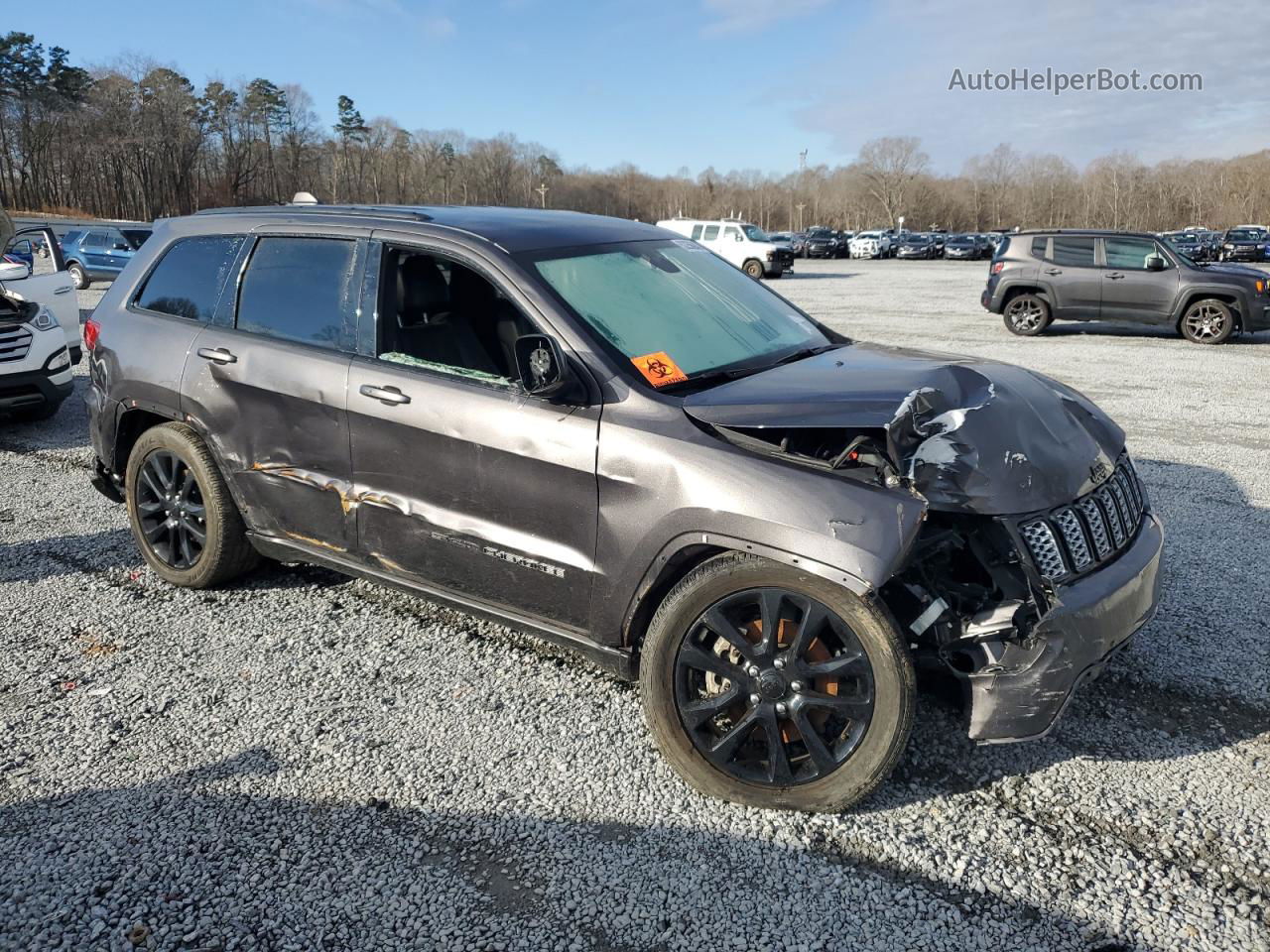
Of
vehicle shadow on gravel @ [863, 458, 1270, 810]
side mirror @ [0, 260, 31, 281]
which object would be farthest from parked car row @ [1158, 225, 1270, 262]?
side mirror @ [0, 260, 31, 281]

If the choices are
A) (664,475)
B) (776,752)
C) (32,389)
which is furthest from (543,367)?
(32,389)

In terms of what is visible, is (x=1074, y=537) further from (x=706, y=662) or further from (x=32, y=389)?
(x=32, y=389)

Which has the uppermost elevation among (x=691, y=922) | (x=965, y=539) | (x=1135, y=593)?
(x=965, y=539)

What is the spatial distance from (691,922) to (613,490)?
4.34ft

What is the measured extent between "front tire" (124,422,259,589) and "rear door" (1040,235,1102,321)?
1459cm

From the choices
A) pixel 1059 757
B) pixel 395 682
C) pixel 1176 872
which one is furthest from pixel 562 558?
pixel 1176 872

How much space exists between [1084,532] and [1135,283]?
1399cm

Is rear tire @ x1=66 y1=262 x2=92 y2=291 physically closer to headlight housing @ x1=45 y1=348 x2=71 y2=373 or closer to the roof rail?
headlight housing @ x1=45 y1=348 x2=71 y2=373

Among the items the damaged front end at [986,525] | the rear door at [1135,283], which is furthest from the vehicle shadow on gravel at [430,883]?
the rear door at [1135,283]

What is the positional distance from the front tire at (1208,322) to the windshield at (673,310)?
1311 centimetres

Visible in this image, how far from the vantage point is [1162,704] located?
3.49 metres

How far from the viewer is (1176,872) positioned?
2.61 metres

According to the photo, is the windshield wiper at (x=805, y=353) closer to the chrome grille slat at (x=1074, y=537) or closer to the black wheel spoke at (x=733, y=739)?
the chrome grille slat at (x=1074, y=537)

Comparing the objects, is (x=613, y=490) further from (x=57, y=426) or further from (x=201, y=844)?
(x=57, y=426)
